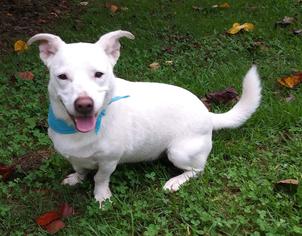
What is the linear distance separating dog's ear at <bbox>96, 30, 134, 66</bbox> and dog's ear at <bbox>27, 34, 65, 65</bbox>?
23 centimetres

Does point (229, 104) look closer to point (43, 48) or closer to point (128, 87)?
point (128, 87)

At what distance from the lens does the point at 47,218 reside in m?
3.03

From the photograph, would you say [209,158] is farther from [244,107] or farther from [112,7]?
[112,7]

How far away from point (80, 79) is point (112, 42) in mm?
401

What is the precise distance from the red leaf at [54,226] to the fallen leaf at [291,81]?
2.34 meters

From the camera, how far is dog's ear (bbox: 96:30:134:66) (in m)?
2.96

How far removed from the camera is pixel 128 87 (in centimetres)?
330

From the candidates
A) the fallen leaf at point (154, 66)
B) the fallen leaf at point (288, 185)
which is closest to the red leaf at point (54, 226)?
the fallen leaf at point (288, 185)

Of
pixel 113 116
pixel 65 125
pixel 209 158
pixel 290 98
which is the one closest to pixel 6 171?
pixel 65 125

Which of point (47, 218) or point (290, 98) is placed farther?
point (290, 98)

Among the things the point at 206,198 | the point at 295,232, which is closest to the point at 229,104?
the point at 206,198

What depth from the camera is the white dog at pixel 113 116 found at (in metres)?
2.74

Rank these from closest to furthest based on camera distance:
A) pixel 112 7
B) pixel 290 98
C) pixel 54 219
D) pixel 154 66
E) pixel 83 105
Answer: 1. pixel 83 105
2. pixel 54 219
3. pixel 290 98
4. pixel 154 66
5. pixel 112 7

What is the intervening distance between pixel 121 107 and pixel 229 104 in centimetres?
136
